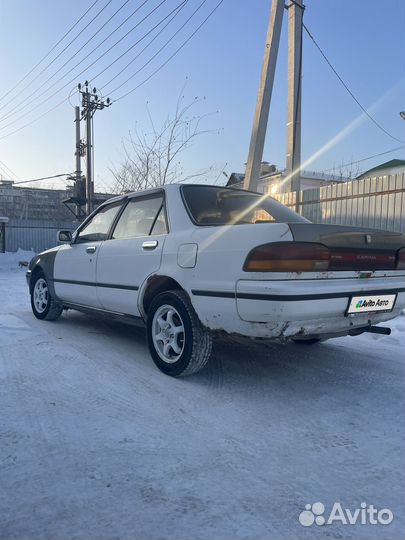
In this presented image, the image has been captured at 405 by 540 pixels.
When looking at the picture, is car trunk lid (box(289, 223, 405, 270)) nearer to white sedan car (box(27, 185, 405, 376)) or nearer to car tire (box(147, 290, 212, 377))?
white sedan car (box(27, 185, 405, 376))

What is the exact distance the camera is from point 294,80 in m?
9.45

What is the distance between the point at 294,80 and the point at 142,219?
7.25 metres

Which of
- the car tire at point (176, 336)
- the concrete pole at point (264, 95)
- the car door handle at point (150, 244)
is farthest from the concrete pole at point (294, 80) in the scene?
the car tire at point (176, 336)

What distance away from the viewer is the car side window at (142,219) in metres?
3.69

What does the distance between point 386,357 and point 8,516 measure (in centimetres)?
355

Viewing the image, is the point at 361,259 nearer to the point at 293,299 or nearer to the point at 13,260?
the point at 293,299

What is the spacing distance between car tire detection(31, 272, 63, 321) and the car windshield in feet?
8.78

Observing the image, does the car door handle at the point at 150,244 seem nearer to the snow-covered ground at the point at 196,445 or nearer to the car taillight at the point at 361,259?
the snow-covered ground at the point at 196,445

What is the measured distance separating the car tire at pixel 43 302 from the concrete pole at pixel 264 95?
5.78 meters

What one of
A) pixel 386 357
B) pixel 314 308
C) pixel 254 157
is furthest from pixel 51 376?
pixel 254 157

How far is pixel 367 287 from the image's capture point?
2988 mm

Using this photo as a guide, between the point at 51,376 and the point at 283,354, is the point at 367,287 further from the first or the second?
the point at 51,376

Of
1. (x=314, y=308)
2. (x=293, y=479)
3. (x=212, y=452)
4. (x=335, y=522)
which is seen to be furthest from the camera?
(x=314, y=308)

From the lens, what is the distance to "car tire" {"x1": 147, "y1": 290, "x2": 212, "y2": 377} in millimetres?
3111
